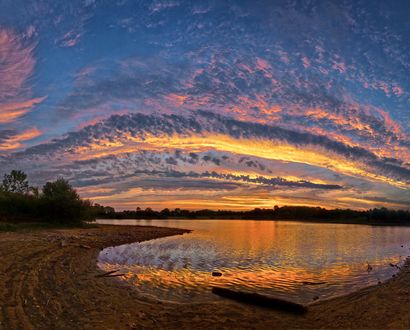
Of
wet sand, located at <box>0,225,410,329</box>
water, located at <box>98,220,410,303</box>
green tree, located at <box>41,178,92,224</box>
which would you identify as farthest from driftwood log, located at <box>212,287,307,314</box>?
green tree, located at <box>41,178,92,224</box>

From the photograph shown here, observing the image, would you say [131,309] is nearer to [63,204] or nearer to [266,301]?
[266,301]

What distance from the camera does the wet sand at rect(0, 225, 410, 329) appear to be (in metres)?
12.2

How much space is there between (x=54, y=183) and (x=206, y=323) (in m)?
62.1

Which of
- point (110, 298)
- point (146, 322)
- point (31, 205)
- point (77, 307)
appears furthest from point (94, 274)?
point (31, 205)

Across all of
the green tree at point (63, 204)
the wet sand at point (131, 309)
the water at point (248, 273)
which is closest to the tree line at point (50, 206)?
the green tree at point (63, 204)

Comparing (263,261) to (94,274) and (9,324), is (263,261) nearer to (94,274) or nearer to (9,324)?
(94,274)

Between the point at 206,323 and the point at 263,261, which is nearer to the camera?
the point at 206,323

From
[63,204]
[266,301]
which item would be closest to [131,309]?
[266,301]

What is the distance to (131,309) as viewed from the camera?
47.7 ft

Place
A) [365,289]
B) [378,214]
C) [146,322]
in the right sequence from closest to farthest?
1. [146,322]
2. [365,289]
3. [378,214]

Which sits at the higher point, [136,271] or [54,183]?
[54,183]

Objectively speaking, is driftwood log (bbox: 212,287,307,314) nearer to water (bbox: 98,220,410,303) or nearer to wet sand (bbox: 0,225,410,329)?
wet sand (bbox: 0,225,410,329)

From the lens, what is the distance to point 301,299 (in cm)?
1814

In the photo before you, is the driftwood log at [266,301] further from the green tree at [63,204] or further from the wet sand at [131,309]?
the green tree at [63,204]
